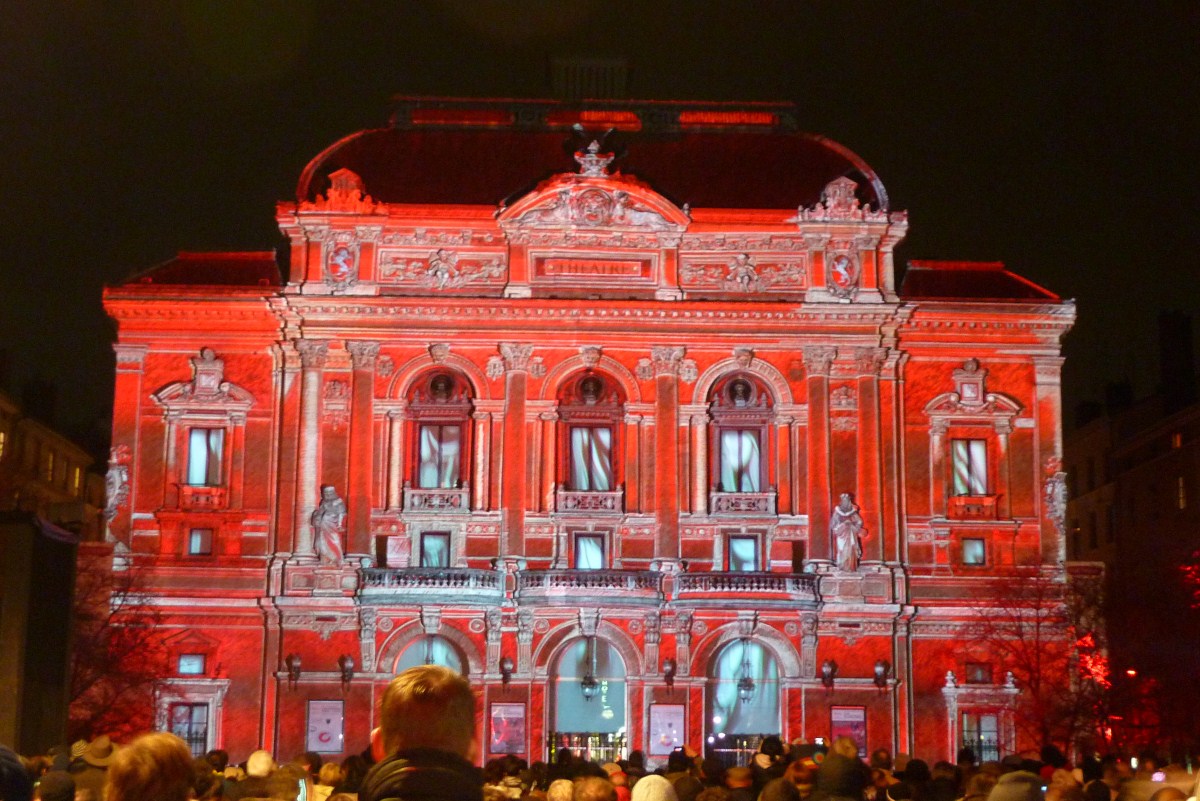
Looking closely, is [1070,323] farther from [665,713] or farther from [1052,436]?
[665,713]

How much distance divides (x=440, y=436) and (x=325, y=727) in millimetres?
10352

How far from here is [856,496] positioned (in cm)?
5494

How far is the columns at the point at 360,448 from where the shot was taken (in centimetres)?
5428

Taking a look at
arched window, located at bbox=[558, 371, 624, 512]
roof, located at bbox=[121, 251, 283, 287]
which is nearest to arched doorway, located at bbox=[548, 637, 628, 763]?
arched window, located at bbox=[558, 371, 624, 512]

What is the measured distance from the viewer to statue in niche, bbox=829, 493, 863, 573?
178ft

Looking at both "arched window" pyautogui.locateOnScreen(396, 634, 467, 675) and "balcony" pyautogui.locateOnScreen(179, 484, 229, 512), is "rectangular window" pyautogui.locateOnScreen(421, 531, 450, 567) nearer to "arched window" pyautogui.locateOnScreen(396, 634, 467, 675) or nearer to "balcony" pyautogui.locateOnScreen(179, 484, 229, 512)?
"arched window" pyautogui.locateOnScreen(396, 634, 467, 675)

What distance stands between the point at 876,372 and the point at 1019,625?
962 cm

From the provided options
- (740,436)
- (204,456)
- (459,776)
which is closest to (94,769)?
Answer: (459,776)

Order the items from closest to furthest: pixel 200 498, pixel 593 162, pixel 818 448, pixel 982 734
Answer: pixel 982 734
pixel 818 448
pixel 200 498
pixel 593 162

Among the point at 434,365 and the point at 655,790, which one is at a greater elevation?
the point at 434,365

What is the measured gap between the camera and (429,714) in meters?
8.20

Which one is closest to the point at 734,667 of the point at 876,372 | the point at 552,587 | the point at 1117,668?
the point at 552,587

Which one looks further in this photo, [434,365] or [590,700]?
[434,365]

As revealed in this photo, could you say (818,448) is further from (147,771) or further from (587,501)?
(147,771)
